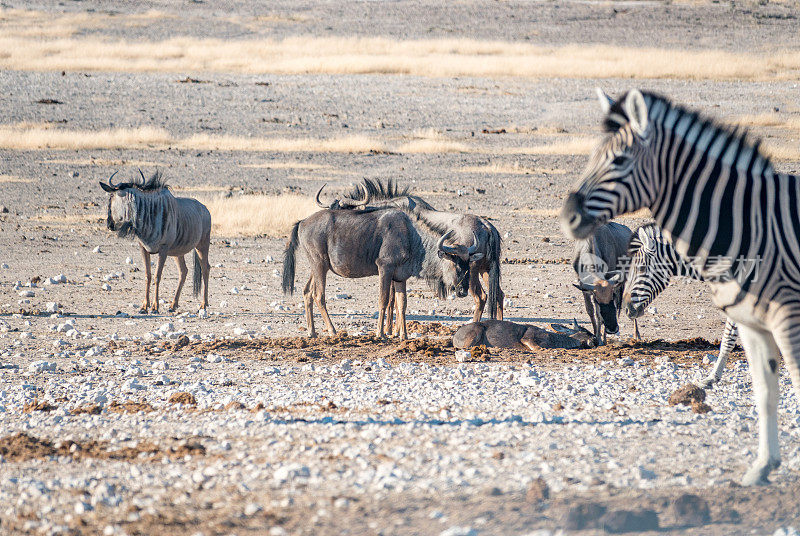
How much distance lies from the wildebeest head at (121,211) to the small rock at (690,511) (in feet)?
30.4

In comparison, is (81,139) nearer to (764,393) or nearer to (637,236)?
(637,236)

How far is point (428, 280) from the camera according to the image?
11.6m

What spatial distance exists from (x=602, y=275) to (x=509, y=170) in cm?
1236

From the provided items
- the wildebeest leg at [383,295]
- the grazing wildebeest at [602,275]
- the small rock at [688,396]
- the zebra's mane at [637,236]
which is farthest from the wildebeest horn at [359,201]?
the small rock at [688,396]

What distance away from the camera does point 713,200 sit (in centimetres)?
507

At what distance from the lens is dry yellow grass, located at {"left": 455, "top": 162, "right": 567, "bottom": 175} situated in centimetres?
2248

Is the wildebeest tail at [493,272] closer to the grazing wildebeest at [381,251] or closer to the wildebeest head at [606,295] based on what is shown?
the grazing wildebeest at [381,251]

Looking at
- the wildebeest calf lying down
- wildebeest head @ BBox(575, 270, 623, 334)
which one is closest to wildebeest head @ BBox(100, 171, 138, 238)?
the wildebeest calf lying down

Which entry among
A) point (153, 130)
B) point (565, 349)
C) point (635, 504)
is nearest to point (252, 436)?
point (635, 504)

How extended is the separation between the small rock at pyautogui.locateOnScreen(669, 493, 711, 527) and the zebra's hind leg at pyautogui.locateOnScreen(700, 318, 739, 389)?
307cm

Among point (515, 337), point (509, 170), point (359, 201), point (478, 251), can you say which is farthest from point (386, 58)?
point (515, 337)

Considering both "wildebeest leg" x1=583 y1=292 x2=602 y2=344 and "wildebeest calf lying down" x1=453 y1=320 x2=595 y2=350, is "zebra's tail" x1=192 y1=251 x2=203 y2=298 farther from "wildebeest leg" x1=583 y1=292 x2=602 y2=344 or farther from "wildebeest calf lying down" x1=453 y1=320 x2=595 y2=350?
"wildebeest leg" x1=583 y1=292 x2=602 y2=344

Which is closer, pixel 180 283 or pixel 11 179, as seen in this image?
pixel 180 283

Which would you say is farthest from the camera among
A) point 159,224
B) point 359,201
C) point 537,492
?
point 159,224
